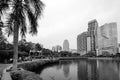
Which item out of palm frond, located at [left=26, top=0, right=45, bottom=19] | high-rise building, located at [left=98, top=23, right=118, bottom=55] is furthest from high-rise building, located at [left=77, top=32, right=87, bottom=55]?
palm frond, located at [left=26, top=0, right=45, bottom=19]

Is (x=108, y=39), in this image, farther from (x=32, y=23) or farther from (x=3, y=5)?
(x=3, y=5)

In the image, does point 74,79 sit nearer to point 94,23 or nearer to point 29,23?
point 29,23

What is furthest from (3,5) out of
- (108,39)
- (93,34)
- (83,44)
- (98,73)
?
(83,44)

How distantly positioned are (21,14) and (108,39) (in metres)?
152

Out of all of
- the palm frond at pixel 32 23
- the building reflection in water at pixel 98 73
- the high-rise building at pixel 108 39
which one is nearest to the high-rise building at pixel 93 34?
the high-rise building at pixel 108 39

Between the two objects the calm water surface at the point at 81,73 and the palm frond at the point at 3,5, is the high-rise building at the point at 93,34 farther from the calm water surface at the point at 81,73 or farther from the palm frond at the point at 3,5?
the palm frond at the point at 3,5

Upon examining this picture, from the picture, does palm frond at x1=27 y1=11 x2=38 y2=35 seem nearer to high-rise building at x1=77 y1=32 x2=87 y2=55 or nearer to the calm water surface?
the calm water surface

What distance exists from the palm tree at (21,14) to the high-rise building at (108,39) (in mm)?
142088

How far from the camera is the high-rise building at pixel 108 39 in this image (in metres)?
146

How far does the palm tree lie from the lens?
336 inches

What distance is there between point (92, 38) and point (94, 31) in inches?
431

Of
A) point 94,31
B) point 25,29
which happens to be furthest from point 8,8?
point 94,31

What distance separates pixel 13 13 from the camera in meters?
8.59

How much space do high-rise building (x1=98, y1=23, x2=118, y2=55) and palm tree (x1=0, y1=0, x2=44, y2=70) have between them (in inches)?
5594
